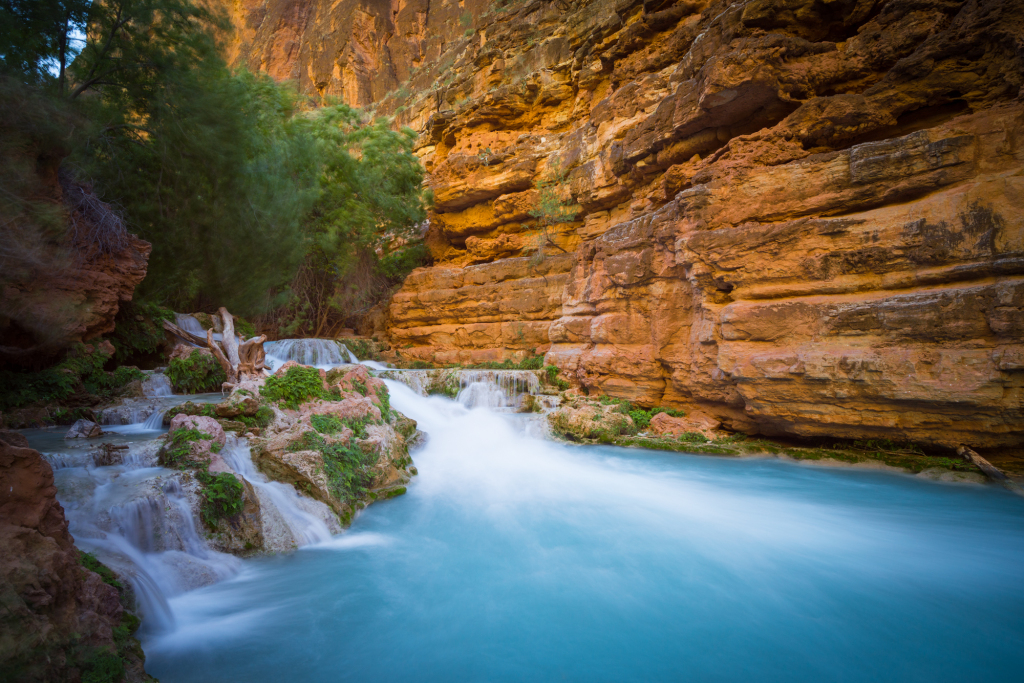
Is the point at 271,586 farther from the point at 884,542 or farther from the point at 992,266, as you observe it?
the point at 992,266

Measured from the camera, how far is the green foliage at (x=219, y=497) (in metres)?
4.19

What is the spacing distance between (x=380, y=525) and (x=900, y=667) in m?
4.74

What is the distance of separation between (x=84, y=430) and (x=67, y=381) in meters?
2.54

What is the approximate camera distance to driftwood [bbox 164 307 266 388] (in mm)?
10633

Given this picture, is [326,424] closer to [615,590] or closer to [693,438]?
[615,590]

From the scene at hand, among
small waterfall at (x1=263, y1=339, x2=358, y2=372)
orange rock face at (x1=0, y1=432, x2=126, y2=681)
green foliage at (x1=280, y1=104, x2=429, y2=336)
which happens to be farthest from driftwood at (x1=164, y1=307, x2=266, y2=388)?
orange rock face at (x1=0, y1=432, x2=126, y2=681)

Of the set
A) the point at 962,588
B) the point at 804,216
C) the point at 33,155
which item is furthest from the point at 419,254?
the point at 962,588

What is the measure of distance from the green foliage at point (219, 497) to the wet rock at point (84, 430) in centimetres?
327

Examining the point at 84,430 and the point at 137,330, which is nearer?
the point at 84,430

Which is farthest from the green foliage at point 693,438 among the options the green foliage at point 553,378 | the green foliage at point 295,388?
the green foliage at point 295,388

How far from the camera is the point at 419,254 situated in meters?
21.1

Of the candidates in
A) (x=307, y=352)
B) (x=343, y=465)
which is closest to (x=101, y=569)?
(x=343, y=465)

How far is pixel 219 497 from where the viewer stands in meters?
4.25

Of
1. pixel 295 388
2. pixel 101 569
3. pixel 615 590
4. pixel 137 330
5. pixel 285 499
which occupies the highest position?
pixel 137 330
